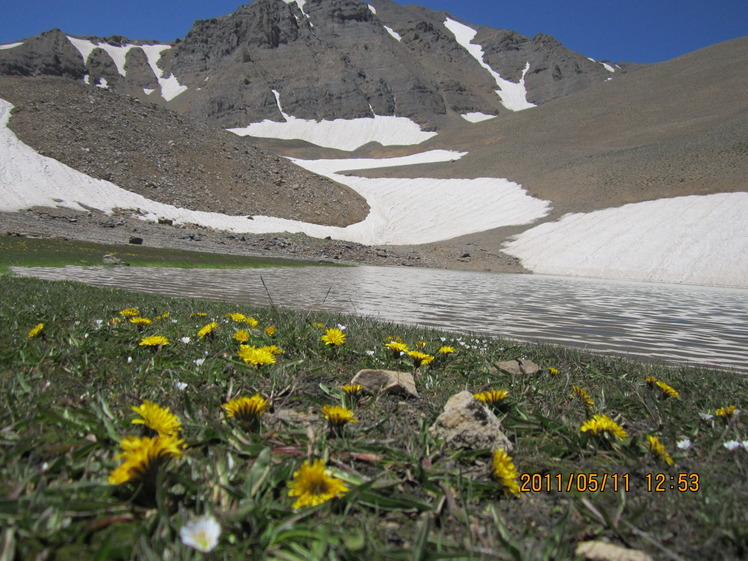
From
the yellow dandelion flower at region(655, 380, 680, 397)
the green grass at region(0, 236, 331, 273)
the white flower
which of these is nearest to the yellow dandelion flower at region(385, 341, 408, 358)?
the yellow dandelion flower at region(655, 380, 680, 397)

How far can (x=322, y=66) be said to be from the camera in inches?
5389

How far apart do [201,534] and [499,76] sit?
183 m

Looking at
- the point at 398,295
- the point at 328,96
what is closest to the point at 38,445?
the point at 398,295

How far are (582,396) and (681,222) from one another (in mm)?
33121

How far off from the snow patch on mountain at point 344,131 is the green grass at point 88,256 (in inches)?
3880

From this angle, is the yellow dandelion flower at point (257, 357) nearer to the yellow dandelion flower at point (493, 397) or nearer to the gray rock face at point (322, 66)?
the yellow dandelion flower at point (493, 397)

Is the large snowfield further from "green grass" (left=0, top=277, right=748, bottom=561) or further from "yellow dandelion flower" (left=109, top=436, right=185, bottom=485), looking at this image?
"yellow dandelion flower" (left=109, top=436, right=185, bottom=485)

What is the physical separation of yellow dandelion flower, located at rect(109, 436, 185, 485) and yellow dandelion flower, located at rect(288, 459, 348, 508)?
1.10 feet

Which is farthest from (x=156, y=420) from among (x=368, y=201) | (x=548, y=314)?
(x=368, y=201)

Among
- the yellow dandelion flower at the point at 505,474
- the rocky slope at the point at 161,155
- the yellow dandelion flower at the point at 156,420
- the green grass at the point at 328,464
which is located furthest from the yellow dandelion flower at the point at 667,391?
the rocky slope at the point at 161,155

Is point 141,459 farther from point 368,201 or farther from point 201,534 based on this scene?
point 368,201

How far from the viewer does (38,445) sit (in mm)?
1372

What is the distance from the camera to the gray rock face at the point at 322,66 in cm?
12656

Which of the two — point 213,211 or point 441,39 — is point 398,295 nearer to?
point 213,211
